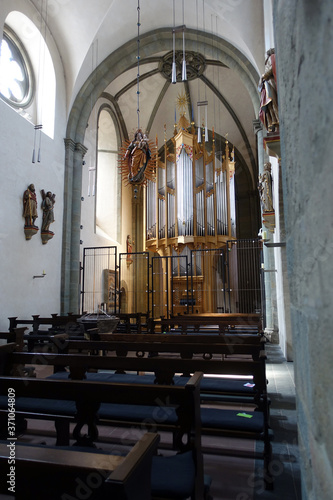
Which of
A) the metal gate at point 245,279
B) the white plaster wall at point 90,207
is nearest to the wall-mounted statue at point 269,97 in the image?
the white plaster wall at point 90,207

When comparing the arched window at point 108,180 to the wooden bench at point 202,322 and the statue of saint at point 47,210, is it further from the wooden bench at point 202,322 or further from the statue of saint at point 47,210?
the wooden bench at point 202,322

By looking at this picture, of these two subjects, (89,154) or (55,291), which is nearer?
(55,291)

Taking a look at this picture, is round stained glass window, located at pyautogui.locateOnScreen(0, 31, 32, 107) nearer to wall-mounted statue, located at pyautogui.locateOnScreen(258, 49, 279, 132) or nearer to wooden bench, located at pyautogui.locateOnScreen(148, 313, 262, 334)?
wooden bench, located at pyautogui.locateOnScreen(148, 313, 262, 334)

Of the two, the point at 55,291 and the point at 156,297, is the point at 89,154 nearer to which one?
the point at 55,291

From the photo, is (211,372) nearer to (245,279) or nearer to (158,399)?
(158,399)

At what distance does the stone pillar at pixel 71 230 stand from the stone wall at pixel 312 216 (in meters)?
9.15

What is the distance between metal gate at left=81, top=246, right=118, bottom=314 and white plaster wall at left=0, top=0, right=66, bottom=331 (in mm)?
1628

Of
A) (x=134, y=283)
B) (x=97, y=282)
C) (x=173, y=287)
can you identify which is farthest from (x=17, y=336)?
(x=134, y=283)

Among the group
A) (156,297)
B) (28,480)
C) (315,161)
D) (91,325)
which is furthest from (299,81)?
(156,297)

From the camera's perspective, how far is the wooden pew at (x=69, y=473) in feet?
3.28

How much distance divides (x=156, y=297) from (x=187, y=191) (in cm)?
411

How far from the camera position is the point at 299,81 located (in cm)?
98

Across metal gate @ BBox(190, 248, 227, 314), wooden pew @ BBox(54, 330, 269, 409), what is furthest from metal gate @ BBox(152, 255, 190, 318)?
wooden pew @ BBox(54, 330, 269, 409)

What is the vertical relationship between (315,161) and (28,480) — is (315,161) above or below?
above
